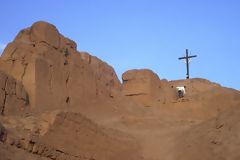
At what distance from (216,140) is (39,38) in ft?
39.6

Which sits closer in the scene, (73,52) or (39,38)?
(39,38)

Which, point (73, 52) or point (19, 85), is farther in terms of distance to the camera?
point (73, 52)

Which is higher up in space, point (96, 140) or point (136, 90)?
point (136, 90)

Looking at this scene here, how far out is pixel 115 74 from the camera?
1374 inches

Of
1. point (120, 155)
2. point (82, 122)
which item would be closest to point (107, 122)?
point (120, 155)

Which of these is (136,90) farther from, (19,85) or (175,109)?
(19,85)

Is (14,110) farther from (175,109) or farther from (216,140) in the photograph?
(175,109)

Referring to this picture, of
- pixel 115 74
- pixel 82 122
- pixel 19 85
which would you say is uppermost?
pixel 115 74

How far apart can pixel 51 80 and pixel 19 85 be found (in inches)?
117

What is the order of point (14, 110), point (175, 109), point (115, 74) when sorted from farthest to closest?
point (115, 74), point (175, 109), point (14, 110)

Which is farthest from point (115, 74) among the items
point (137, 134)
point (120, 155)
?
point (120, 155)

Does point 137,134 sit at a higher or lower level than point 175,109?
lower

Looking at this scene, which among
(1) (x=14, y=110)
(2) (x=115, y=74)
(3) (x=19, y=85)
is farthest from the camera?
(2) (x=115, y=74)

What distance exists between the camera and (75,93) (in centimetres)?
2609
